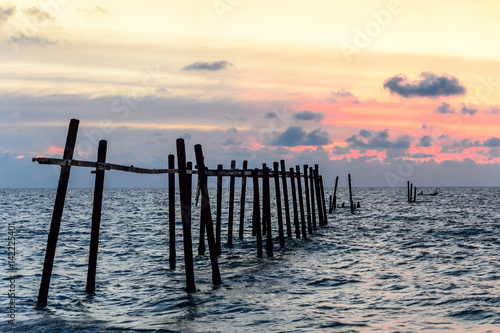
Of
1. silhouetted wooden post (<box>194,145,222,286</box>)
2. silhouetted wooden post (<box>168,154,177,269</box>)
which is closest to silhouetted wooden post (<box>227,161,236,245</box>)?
silhouetted wooden post (<box>168,154,177,269</box>)

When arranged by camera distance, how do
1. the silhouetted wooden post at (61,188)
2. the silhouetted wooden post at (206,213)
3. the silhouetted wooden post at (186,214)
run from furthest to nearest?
the silhouetted wooden post at (206,213) → the silhouetted wooden post at (186,214) → the silhouetted wooden post at (61,188)

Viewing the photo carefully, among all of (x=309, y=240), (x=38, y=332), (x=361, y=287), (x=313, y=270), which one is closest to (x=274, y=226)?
(x=309, y=240)

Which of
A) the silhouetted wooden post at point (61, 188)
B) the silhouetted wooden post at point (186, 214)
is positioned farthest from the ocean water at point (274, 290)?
the silhouetted wooden post at point (61, 188)

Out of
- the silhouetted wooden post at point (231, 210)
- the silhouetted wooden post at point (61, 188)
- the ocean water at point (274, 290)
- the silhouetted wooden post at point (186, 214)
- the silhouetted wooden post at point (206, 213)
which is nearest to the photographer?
the silhouetted wooden post at point (61, 188)

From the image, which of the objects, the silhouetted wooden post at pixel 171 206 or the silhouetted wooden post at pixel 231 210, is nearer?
the silhouetted wooden post at pixel 171 206

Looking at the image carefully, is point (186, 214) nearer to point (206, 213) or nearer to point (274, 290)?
point (206, 213)

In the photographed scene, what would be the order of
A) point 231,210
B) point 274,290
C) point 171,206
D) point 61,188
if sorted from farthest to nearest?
point 231,210 < point 171,206 < point 274,290 < point 61,188

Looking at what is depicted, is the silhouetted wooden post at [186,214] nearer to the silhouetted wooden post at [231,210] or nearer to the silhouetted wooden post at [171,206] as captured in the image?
the silhouetted wooden post at [171,206]

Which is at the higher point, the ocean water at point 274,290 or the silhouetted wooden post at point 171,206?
the silhouetted wooden post at point 171,206

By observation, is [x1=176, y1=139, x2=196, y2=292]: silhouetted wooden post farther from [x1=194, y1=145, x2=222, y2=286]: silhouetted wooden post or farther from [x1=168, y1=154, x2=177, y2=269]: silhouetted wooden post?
[x1=168, y1=154, x2=177, y2=269]: silhouetted wooden post

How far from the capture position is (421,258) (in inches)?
774

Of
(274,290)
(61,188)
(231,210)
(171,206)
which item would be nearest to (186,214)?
(61,188)

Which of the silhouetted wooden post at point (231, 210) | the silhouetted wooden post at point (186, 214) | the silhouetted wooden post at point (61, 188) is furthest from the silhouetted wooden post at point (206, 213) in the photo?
the silhouetted wooden post at point (231, 210)

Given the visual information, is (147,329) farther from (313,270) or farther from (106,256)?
(106,256)
